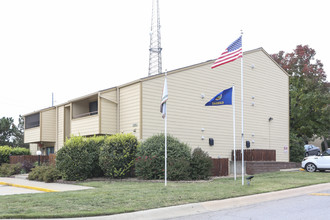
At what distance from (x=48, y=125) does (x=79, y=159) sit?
11565mm

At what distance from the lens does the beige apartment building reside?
20234 mm

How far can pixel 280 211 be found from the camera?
8852mm

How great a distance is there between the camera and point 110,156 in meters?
16.7

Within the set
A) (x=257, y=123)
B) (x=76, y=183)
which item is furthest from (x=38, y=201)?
(x=257, y=123)

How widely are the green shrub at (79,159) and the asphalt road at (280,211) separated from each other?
9.53 m

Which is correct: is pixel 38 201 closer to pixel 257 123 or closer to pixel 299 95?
pixel 257 123

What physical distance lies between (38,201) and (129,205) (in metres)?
2.60

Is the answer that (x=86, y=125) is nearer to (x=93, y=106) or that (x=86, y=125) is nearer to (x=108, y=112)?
(x=108, y=112)

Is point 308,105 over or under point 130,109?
over

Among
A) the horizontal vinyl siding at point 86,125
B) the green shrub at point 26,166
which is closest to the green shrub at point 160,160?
the horizontal vinyl siding at point 86,125

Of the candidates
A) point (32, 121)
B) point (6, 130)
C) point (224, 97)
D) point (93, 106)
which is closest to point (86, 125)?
point (93, 106)

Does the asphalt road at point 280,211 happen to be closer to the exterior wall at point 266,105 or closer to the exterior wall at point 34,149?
the exterior wall at point 266,105

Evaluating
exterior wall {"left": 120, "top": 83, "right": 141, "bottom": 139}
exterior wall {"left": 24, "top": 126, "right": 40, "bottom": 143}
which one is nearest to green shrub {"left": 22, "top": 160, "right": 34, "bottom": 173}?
exterior wall {"left": 24, "top": 126, "right": 40, "bottom": 143}

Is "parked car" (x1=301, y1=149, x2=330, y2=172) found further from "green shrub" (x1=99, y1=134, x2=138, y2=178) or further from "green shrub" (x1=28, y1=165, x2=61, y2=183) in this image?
"green shrub" (x1=28, y1=165, x2=61, y2=183)
